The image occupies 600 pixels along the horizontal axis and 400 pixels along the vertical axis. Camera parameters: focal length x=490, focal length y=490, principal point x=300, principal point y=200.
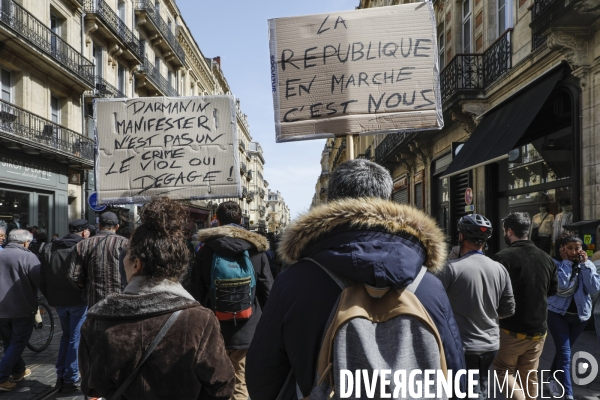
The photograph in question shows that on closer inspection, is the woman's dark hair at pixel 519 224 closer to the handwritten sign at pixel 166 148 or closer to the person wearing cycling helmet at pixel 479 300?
the person wearing cycling helmet at pixel 479 300

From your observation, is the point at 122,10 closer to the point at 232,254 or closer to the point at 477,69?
the point at 477,69

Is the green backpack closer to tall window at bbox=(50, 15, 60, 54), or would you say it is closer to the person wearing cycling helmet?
the person wearing cycling helmet

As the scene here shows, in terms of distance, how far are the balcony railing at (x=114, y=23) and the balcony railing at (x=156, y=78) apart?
2.46ft

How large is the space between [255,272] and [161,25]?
28819mm

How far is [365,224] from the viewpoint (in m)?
1.67

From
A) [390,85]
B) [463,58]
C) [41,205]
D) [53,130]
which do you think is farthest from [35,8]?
[390,85]

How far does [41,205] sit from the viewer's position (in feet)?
57.2

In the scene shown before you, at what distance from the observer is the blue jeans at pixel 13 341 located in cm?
501

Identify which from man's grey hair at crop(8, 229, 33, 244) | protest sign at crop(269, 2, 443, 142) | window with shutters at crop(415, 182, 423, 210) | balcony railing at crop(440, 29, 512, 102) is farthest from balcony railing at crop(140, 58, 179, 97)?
protest sign at crop(269, 2, 443, 142)

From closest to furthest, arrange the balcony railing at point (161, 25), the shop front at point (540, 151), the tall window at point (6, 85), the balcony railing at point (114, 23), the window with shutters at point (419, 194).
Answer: the shop front at point (540, 151) → the tall window at point (6, 85) → the window with shutters at point (419, 194) → the balcony railing at point (114, 23) → the balcony railing at point (161, 25)

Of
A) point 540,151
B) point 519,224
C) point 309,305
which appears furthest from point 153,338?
point 540,151

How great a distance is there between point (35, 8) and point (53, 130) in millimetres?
4066

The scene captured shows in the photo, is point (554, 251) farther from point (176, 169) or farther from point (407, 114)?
point (176, 169)

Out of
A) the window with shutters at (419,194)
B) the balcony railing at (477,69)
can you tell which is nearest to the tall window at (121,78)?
the window with shutters at (419,194)
